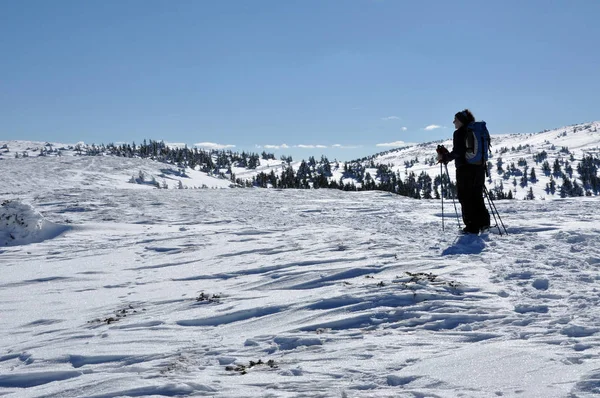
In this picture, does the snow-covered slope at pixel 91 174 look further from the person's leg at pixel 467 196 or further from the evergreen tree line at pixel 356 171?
the evergreen tree line at pixel 356 171

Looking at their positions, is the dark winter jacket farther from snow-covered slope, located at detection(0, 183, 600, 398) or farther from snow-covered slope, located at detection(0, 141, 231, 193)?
snow-covered slope, located at detection(0, 141, 231, 193)

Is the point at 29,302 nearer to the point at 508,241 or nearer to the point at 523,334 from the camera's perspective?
the point at 523,334

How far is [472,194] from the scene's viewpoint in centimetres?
884

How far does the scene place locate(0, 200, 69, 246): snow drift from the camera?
1015 cm

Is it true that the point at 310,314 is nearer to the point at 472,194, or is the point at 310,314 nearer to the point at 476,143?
the point at 472,194

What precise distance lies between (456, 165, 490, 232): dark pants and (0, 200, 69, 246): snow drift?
10145mm

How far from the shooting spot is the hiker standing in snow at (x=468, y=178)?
28.8 ft

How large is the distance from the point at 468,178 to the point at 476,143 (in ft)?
2.46

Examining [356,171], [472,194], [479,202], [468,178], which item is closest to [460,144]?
[468,178]

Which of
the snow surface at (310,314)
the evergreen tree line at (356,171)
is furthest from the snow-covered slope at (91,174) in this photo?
the evergreen tree line at (356,171)

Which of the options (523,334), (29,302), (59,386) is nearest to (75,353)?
(59,386)

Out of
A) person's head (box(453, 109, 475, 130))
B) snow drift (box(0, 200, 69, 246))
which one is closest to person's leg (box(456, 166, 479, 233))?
person's head (box(453, 109, 475, 130))

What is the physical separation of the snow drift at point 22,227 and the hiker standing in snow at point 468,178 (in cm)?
1013

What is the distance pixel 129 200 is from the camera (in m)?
17.2
